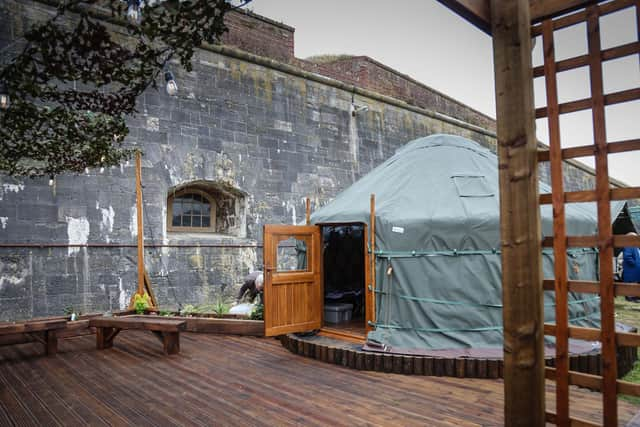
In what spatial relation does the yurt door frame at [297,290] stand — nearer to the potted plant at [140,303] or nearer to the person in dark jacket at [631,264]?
the potted plant at [140,303]

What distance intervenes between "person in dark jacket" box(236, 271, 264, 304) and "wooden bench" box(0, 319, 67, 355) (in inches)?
85.6

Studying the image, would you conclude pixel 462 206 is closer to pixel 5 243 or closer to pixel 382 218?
pixel 382 218

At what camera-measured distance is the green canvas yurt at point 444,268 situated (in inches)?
164

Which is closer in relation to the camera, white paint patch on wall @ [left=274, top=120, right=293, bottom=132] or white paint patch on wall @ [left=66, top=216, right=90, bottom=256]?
white paint patch on wall @ [left=66, top=216, right=90, bottom=256]

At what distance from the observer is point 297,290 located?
465cm

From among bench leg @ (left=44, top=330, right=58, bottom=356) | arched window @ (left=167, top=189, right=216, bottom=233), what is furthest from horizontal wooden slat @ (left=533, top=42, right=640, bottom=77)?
arched window @ (left=167, top=189, right=216, bottom=233)

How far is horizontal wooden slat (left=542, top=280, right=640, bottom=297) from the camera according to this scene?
171 cm

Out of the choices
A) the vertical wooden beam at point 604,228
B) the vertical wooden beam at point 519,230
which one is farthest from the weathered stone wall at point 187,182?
the vertical wooden beam at point 604,228

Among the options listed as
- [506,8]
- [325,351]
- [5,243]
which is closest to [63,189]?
[5,243]

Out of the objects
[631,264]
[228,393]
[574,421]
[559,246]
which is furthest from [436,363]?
[631,264]

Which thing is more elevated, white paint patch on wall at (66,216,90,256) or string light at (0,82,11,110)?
string light at (0,82,11,110)

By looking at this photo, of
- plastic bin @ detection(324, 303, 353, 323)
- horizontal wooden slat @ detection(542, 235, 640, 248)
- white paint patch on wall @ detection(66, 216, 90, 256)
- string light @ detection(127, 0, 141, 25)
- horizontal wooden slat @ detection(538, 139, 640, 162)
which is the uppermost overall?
string light @ detection(127, 0, 141, 25)

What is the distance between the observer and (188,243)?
6891mm

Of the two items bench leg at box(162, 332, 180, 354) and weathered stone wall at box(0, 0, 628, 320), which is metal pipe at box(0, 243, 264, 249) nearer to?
weathered stone wall at box(0, 0, 628, 320)
